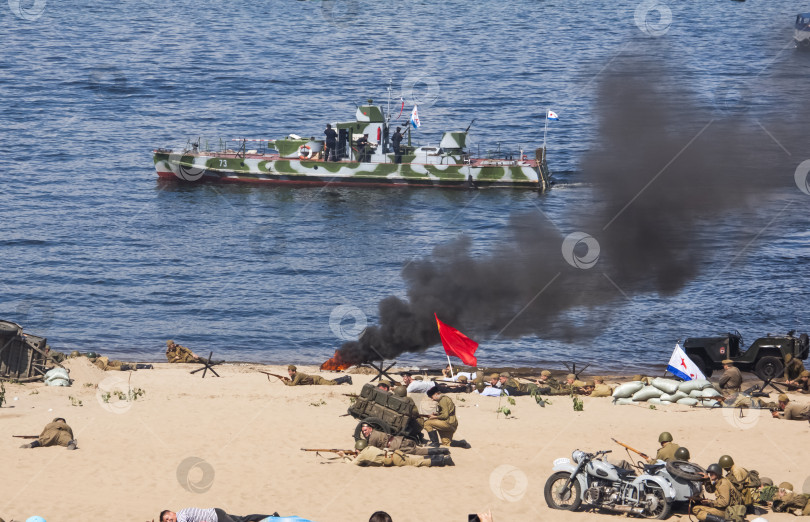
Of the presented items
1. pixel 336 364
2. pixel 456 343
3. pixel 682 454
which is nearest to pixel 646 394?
pixel 456 343

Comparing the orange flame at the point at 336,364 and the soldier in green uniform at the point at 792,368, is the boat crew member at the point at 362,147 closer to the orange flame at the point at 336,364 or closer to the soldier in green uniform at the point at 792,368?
the orange flame at the point at 336,364

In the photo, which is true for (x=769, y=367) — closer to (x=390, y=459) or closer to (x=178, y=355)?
(x=390, y=459)

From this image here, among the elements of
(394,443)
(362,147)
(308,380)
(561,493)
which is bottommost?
(561,493)

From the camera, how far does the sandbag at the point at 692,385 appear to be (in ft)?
107

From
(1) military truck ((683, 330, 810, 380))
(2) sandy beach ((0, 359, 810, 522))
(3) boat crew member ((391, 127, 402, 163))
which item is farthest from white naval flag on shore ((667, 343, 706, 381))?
(3) boat crew member ((391, 127, 402, 163))

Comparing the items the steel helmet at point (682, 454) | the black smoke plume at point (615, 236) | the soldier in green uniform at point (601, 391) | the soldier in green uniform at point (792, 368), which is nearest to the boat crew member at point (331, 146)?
the black smoke plume at point (615, 236)

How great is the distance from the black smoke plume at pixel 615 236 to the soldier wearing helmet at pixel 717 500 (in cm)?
1536

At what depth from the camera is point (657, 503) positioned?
2356cm

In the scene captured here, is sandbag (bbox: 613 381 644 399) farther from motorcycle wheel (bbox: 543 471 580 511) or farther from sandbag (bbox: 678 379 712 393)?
motorcycle wheel (bbox: 543 471 580 511)

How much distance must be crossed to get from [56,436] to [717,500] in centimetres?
1394

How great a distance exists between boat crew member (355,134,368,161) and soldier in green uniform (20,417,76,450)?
42.0 metres

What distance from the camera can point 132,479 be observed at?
25359 mm

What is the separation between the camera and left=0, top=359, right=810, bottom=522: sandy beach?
2406cm

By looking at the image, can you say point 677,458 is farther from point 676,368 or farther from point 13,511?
point 13,511
